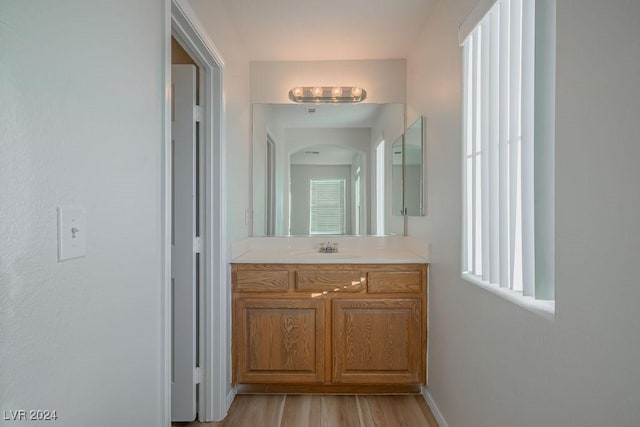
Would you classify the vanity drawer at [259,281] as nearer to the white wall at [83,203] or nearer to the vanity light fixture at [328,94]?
the white wall at [83,203]

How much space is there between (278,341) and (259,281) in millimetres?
418

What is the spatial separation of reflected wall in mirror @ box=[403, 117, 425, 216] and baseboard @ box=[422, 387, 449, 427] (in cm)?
119

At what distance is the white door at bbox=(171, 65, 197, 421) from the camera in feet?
7.20

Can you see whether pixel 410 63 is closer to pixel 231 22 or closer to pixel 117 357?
pixel 231 22

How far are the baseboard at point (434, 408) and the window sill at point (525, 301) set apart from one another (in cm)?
→ 98

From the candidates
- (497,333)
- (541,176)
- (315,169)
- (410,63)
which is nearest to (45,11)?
A: (541,176)

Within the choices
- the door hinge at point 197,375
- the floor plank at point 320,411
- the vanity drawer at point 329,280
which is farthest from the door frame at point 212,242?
the vanity drawer at point 329,280

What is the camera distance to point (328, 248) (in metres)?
3.04

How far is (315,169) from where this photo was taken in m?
3.23

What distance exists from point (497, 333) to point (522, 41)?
3.51ft

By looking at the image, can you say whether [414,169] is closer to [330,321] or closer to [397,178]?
[397,178]

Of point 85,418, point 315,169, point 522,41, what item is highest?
point 522,41

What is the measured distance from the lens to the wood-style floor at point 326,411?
7.25ft

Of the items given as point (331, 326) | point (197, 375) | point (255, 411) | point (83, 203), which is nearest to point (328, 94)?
point (331, 326)
